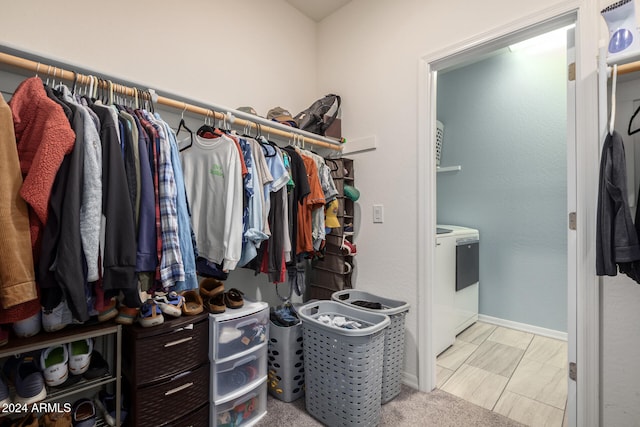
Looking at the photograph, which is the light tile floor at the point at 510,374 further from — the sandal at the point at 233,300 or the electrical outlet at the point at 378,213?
the sandal at the point at 233,300

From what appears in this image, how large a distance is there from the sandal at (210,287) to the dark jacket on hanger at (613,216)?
178 centimetres

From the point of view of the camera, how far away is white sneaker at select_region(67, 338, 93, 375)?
1.17m

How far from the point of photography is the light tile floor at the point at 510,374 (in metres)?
1.70

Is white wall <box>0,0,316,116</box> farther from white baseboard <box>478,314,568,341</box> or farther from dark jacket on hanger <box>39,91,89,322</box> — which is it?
white baseboard <box>478,314,568,341</box>

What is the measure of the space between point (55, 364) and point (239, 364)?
748mm

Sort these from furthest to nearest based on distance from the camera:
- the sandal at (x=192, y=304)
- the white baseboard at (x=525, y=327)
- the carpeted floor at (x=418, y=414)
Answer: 1. the white baseboard at (x=525, y=327)
2. the carpeted floor at (x=418, y=414)
3. the sandal at (x=192, y=304)

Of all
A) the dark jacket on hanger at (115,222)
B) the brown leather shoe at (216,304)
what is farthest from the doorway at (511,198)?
the dark jacket on hanger at (115,222)

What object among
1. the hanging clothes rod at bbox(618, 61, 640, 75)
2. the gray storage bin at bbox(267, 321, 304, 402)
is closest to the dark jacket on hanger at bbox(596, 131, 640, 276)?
the hanging clothes rod at bbox(618, 61, 640, 75)

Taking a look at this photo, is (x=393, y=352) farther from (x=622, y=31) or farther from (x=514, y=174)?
(x=514, y=174)

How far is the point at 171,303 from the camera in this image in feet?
4.49

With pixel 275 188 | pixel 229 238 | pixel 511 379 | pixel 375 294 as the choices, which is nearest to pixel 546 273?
pixel 511 379

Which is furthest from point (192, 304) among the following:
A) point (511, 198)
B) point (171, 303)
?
point (511, 198)

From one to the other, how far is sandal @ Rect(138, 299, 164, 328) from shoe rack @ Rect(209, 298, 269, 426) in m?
0.24

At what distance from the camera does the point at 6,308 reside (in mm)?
791
